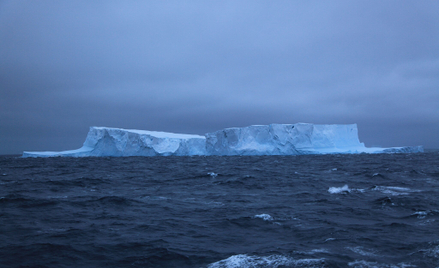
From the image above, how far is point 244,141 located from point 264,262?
3422 centimetres

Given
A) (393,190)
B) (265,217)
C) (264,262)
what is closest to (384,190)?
(393,190)

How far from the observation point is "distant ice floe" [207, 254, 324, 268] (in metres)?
4.35

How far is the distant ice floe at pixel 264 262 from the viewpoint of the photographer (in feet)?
14.3

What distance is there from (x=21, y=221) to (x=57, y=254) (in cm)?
252

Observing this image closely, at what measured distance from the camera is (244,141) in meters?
38.6

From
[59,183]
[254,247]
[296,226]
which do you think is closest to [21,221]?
[254,247]

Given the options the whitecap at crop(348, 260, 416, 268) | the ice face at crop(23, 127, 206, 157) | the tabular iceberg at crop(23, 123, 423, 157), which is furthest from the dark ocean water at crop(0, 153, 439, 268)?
the ice face at crop(23, 127, 206, 157)

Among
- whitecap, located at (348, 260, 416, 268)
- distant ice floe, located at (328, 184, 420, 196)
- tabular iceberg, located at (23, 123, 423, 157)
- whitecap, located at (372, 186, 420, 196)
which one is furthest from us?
A: tabular iceberg, located at (23, 123, 423, 157)

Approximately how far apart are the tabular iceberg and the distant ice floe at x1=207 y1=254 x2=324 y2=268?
3318cm

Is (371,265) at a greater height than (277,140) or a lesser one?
lesser

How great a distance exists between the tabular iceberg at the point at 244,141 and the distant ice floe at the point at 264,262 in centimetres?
3318

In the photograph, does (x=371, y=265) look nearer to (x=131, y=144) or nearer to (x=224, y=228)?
(x=224, y=228)

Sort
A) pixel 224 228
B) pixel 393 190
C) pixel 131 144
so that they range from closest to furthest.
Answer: pixel 224 228 → pixel 393 190 → pixel 131 144

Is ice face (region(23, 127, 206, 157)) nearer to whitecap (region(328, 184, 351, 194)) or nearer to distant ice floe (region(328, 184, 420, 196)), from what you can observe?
whitecap (region(328, 184, 351, 194))
